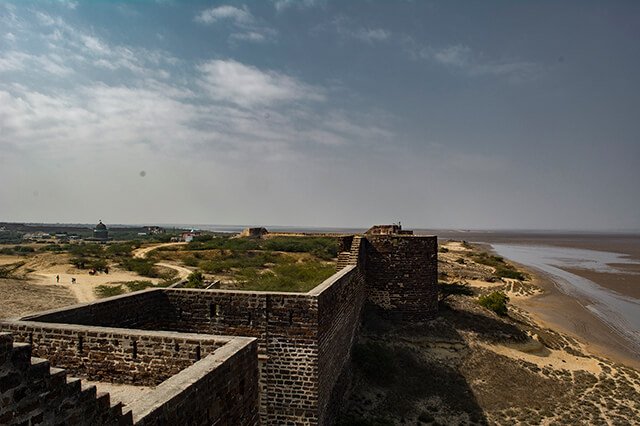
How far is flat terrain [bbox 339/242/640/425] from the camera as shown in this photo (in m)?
11.7

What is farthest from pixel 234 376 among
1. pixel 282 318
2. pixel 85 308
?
pixel 85 308

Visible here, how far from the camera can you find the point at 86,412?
343 centimetres

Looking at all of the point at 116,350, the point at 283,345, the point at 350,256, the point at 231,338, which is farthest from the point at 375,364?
the point at 116,350

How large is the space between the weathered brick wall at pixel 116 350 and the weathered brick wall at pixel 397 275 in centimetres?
1045

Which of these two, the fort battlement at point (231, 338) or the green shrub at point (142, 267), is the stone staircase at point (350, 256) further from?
the green shrub at point (142, 267)

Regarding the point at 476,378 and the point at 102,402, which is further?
the point at 476,378

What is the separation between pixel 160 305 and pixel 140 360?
3.59m

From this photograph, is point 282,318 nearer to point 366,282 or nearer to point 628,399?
point 366,282

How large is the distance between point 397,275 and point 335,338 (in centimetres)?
623

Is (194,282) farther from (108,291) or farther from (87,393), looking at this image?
(87,393)

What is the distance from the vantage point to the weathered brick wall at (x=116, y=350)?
20.1 feet

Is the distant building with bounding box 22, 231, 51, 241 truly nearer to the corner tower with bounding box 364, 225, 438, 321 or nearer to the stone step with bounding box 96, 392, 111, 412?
the corner tower with bounding box 364, 225, 438, 321

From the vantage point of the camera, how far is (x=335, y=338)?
10.2m

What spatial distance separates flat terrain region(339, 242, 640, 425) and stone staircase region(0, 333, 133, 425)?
8.02 meters
